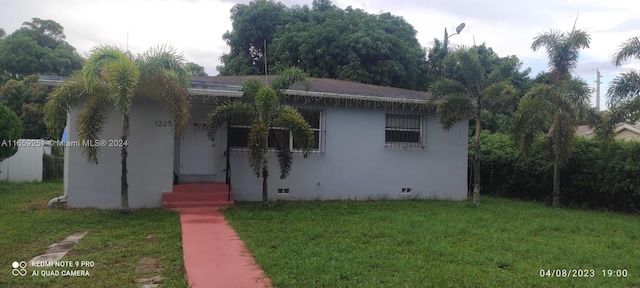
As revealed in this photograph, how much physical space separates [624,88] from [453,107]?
14.0ft

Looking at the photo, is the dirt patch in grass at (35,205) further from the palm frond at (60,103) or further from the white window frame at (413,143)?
the white window frame at (413,143)

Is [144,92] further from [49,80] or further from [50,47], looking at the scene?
[50,47]

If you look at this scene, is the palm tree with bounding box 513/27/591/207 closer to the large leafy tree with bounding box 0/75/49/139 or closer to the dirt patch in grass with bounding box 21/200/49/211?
the dirt patch in grass with bounding box 21/200/49/211

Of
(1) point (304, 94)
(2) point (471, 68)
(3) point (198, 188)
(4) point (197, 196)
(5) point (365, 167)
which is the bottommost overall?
(4) point (197, 196)

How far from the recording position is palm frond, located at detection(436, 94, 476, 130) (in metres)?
11.5

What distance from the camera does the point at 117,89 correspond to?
836 centimetres

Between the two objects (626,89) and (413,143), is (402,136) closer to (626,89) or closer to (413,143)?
(413,143)

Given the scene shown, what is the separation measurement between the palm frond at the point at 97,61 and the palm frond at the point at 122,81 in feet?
0.80

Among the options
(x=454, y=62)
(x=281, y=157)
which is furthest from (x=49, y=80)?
(x=454, y=62)

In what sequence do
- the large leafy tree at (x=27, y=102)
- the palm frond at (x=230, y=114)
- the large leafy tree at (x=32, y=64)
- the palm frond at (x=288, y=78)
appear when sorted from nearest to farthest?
the palm frond at (x=230, y=114) → the palm frond at (x=288, y=78) → the large leafy tree at (x=27, y=102) → the large leafy tree at (x=32, y=64)

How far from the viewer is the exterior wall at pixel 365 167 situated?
11.5 metres

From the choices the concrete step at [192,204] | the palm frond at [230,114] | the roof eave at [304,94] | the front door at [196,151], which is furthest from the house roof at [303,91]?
the concrete step at [192,204]
